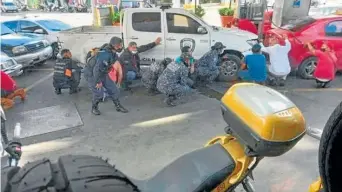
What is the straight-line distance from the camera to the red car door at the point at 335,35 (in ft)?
26.5

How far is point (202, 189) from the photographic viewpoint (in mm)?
1967

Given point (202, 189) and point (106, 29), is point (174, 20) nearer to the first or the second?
point (106, 29)

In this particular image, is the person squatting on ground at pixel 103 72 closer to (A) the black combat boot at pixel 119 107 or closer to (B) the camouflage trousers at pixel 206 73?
(A) the black combat boot at pixel 119 107

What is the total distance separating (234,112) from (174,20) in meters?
6.09

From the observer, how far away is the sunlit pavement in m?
4.00

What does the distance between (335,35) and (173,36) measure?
399 cm

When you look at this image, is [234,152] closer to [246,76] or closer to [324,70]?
[246,76]

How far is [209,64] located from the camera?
6.98m

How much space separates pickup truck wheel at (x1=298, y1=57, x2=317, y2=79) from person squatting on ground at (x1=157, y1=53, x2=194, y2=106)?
3453 millimetres

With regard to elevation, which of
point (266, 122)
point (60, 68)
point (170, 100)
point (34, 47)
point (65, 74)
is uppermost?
point (266, 122)

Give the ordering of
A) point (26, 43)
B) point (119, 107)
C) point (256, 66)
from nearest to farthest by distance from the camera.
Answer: point (119, 107), point (256, 66), point (26, 43)

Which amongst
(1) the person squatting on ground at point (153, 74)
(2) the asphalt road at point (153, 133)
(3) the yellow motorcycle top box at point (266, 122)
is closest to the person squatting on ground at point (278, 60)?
(2) the asphalt road at point (153, 133)

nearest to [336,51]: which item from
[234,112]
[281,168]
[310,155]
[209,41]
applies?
[209,41]

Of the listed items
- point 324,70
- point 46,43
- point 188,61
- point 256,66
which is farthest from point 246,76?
point 46,43
